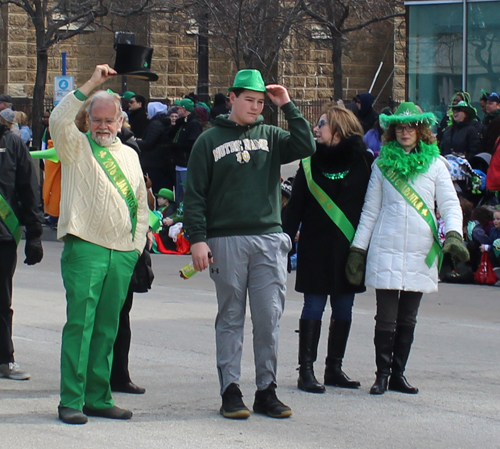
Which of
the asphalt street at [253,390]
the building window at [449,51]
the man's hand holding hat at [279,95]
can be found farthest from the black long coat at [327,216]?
the building window at [449,51]

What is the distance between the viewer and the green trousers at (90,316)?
18.3 ft

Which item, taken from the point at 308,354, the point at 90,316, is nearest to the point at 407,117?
the point at 308,354

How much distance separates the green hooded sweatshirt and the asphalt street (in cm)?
107

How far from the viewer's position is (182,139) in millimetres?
16500

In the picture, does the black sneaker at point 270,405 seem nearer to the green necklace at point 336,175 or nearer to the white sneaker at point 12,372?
the green necklace at point 336,175

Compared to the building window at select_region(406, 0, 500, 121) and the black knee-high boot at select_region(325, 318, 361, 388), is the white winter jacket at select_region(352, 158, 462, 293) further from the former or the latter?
the building window at select_region(406, 0, 500, 121)

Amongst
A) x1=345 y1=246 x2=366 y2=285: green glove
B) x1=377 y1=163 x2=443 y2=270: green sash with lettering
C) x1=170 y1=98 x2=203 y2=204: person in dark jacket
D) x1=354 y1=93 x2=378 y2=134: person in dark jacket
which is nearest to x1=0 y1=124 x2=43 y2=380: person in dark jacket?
x1=345 y1=246 x2=366 y2=285: green glove

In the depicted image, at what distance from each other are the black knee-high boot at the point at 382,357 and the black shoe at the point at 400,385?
0.10 metres

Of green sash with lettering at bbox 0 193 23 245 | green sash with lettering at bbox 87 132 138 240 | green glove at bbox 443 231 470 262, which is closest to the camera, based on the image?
green sash with lettering at bbox 87 132 138 240

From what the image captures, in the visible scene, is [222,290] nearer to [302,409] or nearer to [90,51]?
[302,409]

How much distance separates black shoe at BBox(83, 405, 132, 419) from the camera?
5.75m

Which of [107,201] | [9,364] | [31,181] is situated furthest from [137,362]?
[107,201]

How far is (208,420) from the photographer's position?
227 inches

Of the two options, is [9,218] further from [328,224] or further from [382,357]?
[382,357]
